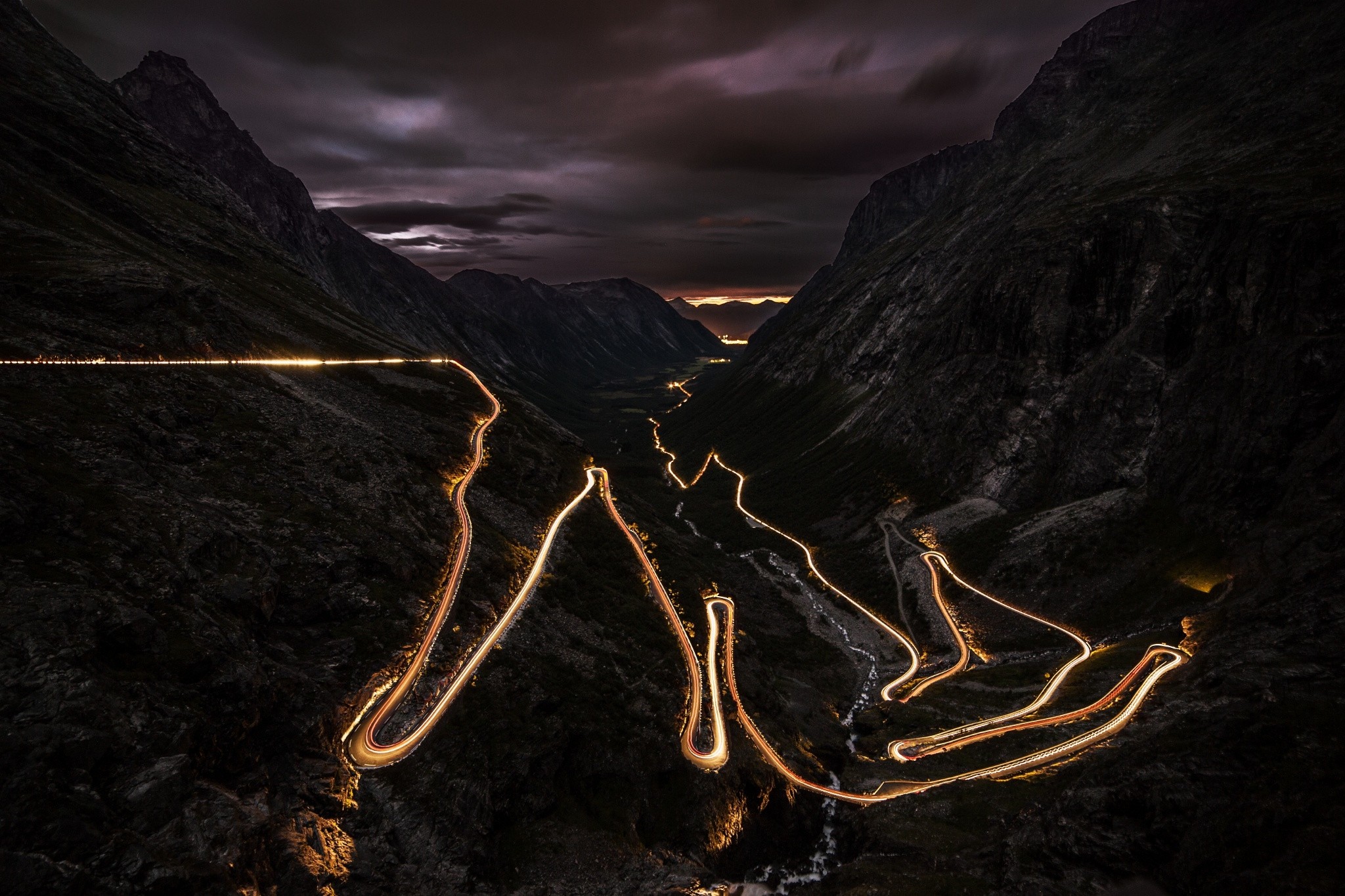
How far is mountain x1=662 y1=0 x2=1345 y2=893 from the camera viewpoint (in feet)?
131

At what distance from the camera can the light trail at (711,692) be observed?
47281 millimetres

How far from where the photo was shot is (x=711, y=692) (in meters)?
67.1

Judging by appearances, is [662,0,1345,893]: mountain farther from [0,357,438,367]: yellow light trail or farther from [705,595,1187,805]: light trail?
[0,357,438,367]: yellow light trail

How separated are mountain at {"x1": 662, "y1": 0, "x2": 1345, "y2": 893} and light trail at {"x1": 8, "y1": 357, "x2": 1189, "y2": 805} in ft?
16.3

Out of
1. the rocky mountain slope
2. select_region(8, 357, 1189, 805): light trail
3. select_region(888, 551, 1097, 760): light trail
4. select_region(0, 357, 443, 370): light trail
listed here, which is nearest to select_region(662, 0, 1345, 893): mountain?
select_region(888, 551, 1097, 760): light trail

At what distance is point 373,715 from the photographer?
150 ft

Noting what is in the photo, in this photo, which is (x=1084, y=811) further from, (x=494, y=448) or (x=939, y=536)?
(x=494, y=448)

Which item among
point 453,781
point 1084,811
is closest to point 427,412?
point 453,781

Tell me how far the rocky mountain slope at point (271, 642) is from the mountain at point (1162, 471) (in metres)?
24.5

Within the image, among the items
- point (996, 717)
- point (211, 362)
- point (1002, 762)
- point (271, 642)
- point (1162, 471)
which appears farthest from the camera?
point (1162, 471)

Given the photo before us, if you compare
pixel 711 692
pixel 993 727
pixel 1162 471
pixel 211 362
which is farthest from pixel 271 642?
pixel 1162 471

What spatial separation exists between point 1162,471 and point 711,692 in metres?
91.4

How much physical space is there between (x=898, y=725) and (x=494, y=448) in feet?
257

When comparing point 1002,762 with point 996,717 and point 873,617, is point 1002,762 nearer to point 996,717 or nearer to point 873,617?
point 996,717
